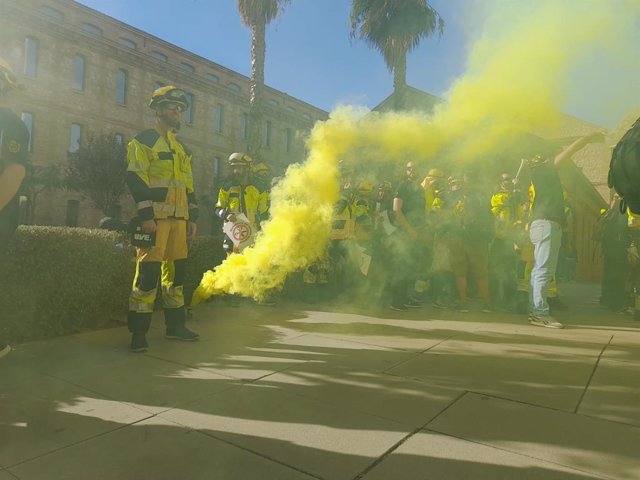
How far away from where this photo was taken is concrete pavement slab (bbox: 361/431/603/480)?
2059 mm

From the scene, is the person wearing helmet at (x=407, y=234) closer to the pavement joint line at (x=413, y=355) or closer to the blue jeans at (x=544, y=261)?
the blue jeans at (x=544, y=261)

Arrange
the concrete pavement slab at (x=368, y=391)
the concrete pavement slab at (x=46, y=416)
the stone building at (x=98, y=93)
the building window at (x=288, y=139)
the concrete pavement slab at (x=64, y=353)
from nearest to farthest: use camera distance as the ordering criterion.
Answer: the concrete pavement slab at (x=46, y=416) < the concrete pavement slab at (x=368, y=391) < the concrete pavement slab at (x=64, y=353) < the stone building at (x=98, y=93) < the building window at (x=288, y=139)

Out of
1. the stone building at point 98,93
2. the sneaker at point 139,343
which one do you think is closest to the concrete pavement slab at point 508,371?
the sneaker at point 139,343

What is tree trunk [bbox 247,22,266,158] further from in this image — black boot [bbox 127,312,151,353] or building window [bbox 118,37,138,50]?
building window [bbox 118,37,138,50]

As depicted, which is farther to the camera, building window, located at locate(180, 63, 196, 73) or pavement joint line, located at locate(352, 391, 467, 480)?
building window, located at locate(180, 63, 196, 73)

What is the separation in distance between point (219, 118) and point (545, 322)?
113ft

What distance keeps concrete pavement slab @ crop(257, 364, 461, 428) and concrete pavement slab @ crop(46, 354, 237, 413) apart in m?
0.40

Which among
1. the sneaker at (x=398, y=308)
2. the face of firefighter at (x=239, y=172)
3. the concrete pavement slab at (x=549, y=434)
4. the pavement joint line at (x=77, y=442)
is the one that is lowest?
the pavement joint line at (x=77, y=442)

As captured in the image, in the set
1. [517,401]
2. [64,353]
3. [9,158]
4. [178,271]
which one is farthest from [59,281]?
[517,401]

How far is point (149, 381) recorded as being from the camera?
322 centimetres

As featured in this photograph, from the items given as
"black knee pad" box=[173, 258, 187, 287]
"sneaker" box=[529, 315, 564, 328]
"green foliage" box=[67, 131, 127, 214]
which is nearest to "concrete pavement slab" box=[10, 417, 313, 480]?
"black knee pad" box=[173, 258, 187, 287]

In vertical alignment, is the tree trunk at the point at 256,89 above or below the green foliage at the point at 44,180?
above

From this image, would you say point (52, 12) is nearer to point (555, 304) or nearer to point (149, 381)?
point (555, 304)

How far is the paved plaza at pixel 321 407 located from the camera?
2.14m
